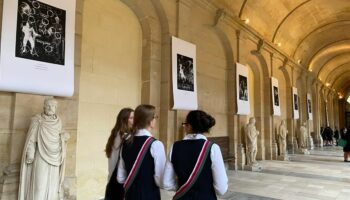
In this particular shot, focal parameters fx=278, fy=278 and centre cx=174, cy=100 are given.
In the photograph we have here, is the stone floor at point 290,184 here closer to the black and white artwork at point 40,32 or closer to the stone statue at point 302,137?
the black and white artwork at point 40,32

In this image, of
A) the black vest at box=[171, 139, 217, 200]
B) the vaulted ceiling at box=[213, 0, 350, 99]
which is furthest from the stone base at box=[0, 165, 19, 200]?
the vaulted ceiling at box=[213, 0, 350, 99]

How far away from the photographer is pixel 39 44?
4.55 metres

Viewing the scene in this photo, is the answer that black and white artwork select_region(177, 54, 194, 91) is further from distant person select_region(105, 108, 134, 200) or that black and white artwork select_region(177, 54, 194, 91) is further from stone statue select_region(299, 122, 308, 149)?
stone statue select_region(299, 122, 308, 149)

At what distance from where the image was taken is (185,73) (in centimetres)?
757

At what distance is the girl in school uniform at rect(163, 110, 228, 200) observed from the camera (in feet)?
7.24

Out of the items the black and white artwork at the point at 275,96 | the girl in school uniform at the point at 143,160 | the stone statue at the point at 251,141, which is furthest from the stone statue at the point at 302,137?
the girl in school uniform at the point at 143,160

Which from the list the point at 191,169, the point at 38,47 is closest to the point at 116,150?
the point at 191,169

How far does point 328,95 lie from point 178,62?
26.8m

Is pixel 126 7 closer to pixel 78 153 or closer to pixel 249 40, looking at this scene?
pixel 78 153

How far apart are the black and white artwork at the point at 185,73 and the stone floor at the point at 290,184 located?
2.77 meters

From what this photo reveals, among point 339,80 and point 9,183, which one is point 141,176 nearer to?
point 9,183

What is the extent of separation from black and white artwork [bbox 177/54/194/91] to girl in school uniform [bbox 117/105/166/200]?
489 cm

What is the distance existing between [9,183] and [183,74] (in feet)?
15.5

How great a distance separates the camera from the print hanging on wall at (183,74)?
23.7 feet
